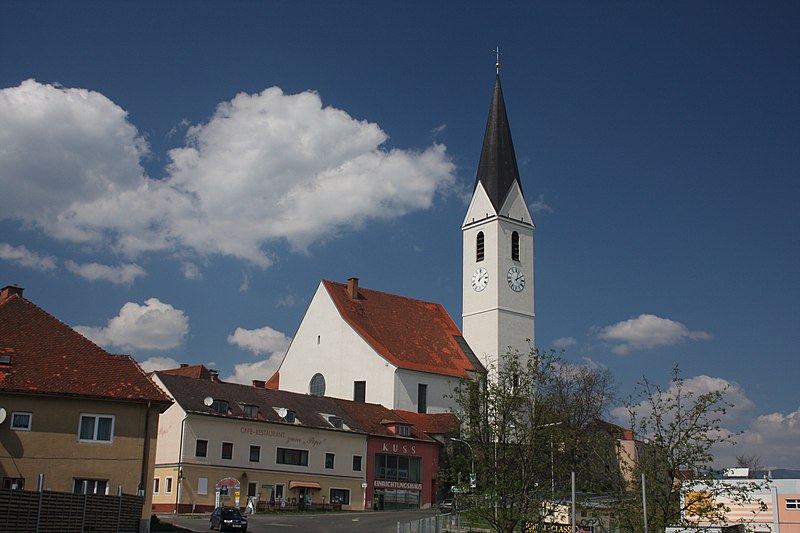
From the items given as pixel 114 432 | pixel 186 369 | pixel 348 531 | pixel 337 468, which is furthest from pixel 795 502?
pixel 186 369

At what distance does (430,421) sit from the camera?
65.5m

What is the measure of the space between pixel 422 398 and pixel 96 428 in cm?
3834

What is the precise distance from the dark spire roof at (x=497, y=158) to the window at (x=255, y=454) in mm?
32884

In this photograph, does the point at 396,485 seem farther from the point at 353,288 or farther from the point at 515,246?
the point at 515,246

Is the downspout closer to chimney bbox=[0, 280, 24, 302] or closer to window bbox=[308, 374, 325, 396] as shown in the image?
chimney bbox=[0, 280, 24, 302]

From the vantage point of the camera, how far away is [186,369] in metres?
84.7

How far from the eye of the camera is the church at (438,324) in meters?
69.8

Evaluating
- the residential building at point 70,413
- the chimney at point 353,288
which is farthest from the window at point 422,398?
the residential building at point 70,413

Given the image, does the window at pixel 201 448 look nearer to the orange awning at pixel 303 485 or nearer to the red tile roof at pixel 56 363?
the orange awning at pixel 303 485

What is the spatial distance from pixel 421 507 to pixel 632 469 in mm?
33571

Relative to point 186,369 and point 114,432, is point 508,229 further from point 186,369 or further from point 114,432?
point 114,432

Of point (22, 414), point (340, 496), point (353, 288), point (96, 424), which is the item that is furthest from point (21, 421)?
point (353, 288)

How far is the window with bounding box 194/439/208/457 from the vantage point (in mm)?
50984

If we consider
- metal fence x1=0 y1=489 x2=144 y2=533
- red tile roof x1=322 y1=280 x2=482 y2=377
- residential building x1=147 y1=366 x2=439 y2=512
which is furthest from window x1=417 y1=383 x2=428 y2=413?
metal fence x1=0 y1=489 x2=144 y2=533
